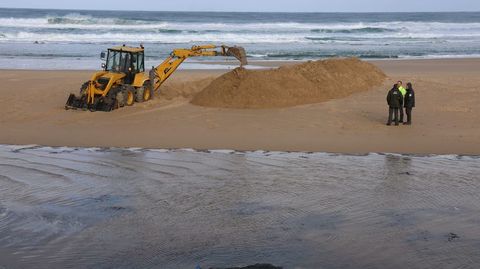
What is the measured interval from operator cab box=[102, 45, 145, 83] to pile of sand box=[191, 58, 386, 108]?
194 centimetres

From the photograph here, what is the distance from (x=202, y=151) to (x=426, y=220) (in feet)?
19.2

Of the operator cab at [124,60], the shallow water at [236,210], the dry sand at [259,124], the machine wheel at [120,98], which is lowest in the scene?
the shallow water at [236,210]

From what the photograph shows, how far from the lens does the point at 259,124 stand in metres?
16.6

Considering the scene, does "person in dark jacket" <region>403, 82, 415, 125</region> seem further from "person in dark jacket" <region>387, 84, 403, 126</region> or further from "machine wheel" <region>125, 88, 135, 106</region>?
"machine wheel" <region>125, 88, 135, 106</region>

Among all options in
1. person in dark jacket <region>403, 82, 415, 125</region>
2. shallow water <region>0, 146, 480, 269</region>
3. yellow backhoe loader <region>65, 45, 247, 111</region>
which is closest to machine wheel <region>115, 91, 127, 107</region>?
yellow backhoe loader <region>65, 45, 247, 111</region>

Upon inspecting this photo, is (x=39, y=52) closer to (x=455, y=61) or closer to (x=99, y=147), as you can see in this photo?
(x=455, y=61)

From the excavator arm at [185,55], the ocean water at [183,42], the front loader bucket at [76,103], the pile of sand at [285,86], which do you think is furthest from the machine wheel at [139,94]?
the ocean water at [183,42]

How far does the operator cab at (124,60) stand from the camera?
19.1 meters

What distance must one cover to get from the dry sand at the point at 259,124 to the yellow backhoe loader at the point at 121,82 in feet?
1.15

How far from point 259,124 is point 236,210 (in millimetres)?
7327

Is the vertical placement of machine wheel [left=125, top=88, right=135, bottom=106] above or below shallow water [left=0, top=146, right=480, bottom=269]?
above

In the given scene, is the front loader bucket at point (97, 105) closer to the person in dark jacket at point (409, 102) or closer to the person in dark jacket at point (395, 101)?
the person in dark jacket at point (395, 101)

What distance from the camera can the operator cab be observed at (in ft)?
62.7

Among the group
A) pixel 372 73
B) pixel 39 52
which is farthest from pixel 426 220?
pixel 39 52
